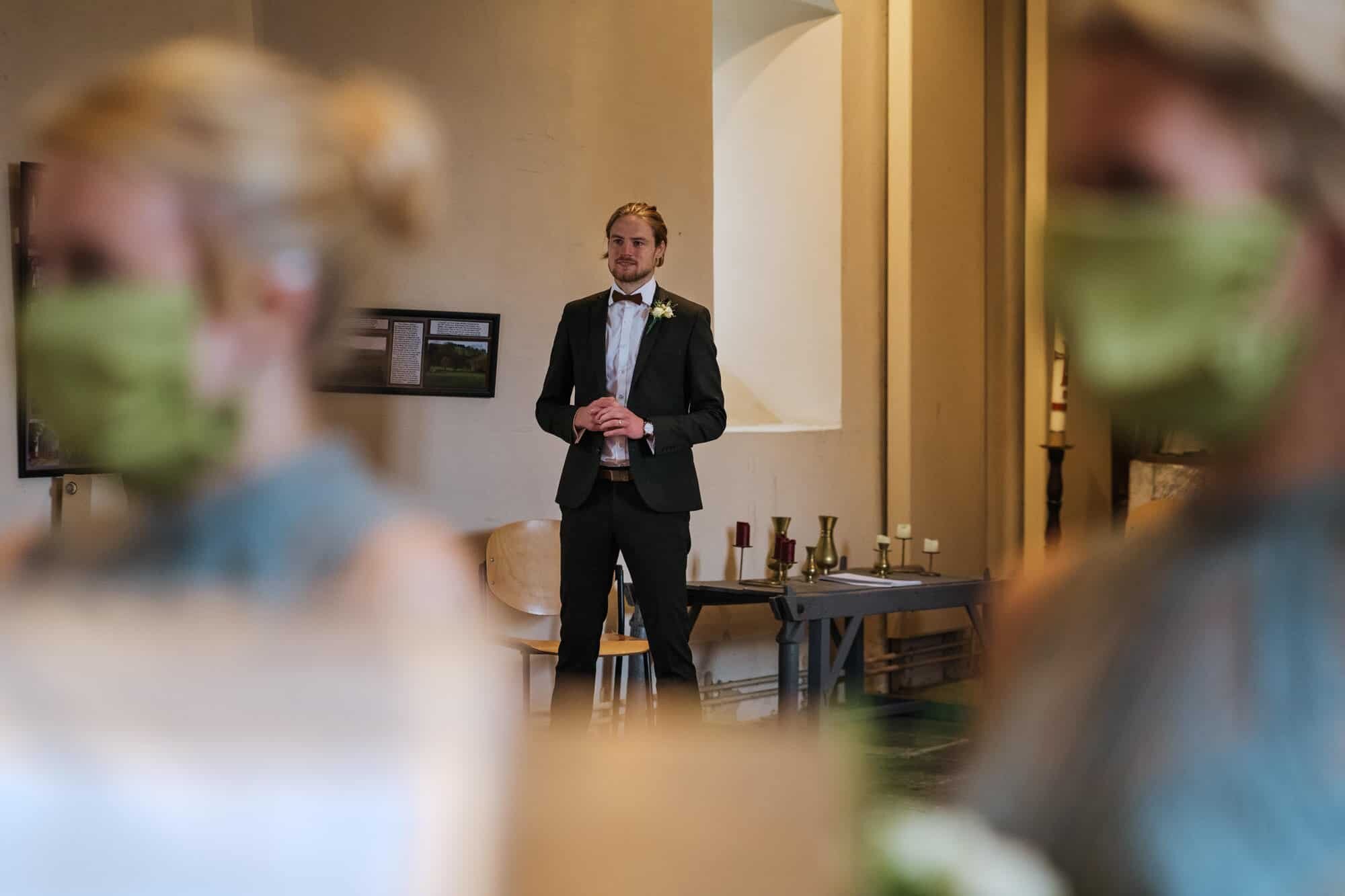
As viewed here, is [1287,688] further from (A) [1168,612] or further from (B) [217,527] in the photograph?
(B) [217,527]

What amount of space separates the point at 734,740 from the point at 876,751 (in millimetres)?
47

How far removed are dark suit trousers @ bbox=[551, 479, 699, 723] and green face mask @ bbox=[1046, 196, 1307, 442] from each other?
308 cm

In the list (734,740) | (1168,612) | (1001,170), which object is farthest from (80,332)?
(1001,170)

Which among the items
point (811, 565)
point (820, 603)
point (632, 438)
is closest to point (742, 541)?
point (811, 565)

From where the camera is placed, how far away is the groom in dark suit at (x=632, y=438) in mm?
3449

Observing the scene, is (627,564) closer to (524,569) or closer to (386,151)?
(524,569)

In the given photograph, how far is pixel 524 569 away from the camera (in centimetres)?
418

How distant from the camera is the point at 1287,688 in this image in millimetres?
432

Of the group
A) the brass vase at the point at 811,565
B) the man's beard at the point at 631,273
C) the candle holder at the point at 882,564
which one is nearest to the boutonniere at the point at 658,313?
the man's beard at the point at 631,273

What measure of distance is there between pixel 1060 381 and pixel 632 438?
3003 mm

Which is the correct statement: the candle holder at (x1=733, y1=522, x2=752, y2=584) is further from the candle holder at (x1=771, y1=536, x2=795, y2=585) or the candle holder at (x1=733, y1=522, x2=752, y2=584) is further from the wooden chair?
the wooden chair

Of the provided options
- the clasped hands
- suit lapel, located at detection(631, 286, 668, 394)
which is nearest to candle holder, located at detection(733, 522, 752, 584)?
suit lapel, located at detection(631, 286, 668, 394)

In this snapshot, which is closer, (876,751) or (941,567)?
(876,751)

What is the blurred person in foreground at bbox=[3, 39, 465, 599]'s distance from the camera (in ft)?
1.67
